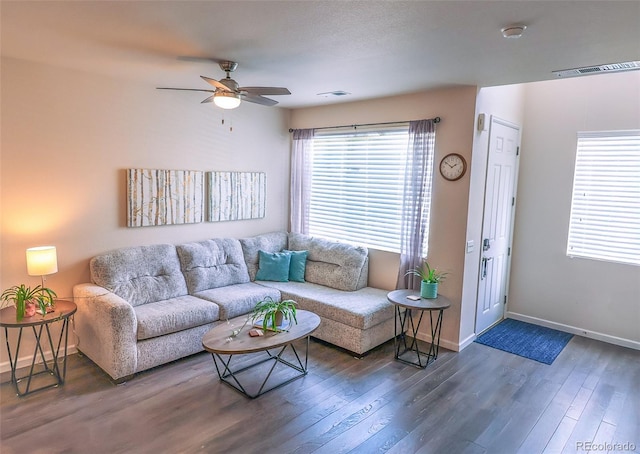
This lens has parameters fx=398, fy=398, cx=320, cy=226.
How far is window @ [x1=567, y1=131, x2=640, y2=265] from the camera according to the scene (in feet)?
13.5

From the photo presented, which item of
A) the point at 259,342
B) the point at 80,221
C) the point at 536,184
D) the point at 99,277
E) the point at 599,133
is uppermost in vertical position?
the point at 599,133

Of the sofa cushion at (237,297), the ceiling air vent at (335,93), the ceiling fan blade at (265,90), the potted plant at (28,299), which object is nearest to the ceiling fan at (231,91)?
the ceiling fan blade at (265,90)

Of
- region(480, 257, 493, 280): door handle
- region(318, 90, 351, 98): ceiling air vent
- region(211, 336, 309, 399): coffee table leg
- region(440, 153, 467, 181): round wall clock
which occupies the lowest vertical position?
region(211, 336, 309, 399): coffee table leg

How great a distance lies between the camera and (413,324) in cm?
436

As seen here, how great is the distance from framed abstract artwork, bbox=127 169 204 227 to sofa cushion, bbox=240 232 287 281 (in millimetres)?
658

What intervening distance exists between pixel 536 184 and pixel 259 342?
12.3 ft

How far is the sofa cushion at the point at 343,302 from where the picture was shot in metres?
3.85

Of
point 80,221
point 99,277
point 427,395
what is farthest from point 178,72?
point 427,395

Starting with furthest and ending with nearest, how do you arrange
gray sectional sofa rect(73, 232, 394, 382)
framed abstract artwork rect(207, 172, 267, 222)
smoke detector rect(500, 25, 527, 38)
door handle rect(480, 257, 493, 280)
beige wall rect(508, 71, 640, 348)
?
framed abstract artwork rect(207, 172, 267, 222) → door handle rect(480, 257, 493, 280) → beige wall rect(508, 71, 640, 348) → gray sectional sofa rect(73, 232, 394, 382) → smoke detector rect(500, 25, 527, 38)

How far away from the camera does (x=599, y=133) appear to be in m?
4.27

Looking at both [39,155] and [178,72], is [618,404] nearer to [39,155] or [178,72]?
[178,72]

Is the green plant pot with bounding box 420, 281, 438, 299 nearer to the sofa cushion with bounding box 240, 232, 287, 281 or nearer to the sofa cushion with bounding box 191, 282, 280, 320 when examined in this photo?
the sofa cushion with bounding box 191, 282, 280, 320

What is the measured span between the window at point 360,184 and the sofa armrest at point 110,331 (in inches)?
106

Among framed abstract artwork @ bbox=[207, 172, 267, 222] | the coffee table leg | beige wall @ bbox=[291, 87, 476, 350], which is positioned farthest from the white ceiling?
the coffee table leg
